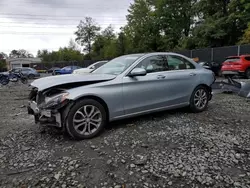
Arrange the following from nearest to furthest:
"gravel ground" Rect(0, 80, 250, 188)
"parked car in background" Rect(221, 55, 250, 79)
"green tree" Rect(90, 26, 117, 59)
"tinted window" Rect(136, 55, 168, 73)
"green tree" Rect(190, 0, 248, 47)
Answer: "gravel ground" Rect(0, 80, 250, 188)
"tinted window" Rect(136, 55, 168, 73)
"parked car in background" Rect(221, 55, 250, 79)
"green tree" Rect(190, 0, 248, 47)
"green tree" Rect(90, 26, 117, 59)

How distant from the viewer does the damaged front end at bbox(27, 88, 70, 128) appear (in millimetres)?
3385

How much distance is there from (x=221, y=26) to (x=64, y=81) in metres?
22.1

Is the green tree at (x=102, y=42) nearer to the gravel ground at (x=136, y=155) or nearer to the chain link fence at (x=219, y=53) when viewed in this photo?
the chain link fence at (x=219, y=53)

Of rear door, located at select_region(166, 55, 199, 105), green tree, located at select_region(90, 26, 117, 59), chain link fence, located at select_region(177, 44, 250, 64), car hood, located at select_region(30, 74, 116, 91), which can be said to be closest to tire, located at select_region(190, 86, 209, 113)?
rear door, located at select_region(166, 55, 199, 105)

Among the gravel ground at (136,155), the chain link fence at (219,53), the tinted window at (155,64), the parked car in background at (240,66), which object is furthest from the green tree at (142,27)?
the gravel ground at (136,155)

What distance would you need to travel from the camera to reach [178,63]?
192 inches

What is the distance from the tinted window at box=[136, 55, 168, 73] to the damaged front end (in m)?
1.55

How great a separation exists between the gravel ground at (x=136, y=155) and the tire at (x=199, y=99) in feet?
1.41

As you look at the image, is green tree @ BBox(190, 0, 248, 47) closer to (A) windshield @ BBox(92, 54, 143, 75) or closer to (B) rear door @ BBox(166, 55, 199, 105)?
(B) rear door @ BBox(166, 55, 199, 105)

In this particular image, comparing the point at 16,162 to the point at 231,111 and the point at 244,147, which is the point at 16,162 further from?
the point at 231,111

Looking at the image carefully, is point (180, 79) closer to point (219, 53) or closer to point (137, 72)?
point (137, 72)

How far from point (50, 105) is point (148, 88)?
1803 millimetres

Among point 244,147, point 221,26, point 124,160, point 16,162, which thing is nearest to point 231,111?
point 244,147

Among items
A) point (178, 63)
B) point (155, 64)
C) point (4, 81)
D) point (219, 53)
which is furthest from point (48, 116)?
point (219, 53)
